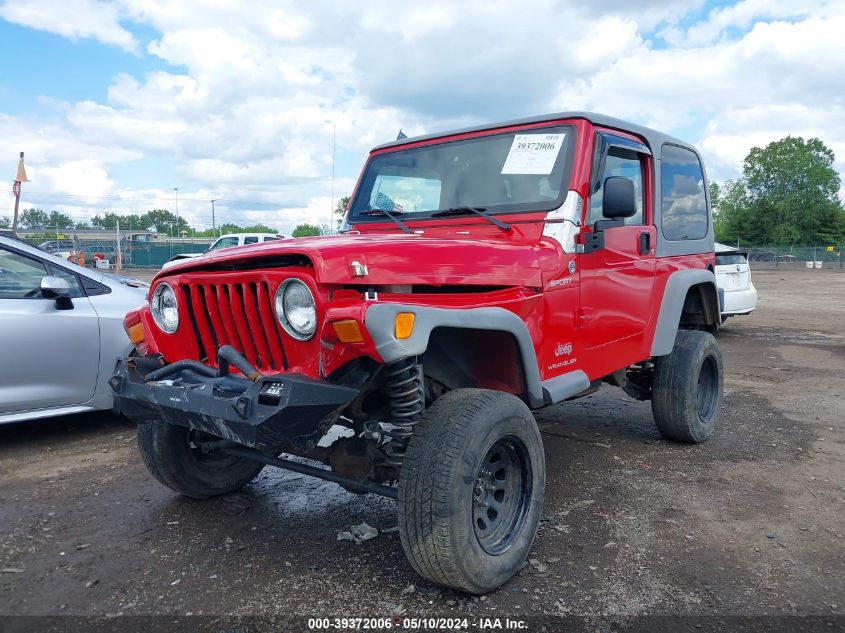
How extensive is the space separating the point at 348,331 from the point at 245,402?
47cm

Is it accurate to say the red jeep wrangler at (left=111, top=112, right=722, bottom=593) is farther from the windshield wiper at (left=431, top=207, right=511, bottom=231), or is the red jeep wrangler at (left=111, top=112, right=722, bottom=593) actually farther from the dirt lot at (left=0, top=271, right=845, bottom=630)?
the dirt lot at (left=0, top=271, right=845, bottom=630)

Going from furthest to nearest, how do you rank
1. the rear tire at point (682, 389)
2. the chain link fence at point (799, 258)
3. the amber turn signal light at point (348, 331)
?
the chain link fence at point (799, 258)
the rear tire at point (682, 389)
the amber turn signal light at point (348, 331)

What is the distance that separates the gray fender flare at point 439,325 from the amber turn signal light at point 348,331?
45 millimetres

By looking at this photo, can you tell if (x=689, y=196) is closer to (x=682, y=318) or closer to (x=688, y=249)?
(x=688, y=249)

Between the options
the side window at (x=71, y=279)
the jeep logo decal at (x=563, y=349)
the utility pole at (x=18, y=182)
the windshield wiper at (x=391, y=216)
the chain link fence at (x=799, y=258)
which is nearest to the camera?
the jeep logo decal at (x=563, y=349)

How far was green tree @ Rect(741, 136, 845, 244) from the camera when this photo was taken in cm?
6456

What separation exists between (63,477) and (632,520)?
3.63 metres

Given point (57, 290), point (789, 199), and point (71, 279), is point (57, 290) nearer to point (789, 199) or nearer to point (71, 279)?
Result: point (71, 279)

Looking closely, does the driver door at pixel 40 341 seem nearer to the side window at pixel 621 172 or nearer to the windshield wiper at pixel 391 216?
the windshield wiper at pixel 391 216

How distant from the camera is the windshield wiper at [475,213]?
3.60 m

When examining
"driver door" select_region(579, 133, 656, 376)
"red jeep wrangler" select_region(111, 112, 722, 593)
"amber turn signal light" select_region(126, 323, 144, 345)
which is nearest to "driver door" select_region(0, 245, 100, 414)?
"red jeep wrangler" select_region(111, 112, 722, 593)

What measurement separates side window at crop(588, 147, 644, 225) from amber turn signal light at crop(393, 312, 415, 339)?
5.34ft

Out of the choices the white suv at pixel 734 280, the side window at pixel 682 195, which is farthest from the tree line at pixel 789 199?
the side window at pixel 682 195

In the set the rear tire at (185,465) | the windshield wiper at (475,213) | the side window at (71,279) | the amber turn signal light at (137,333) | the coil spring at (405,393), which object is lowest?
the rear tire at (185,465)
